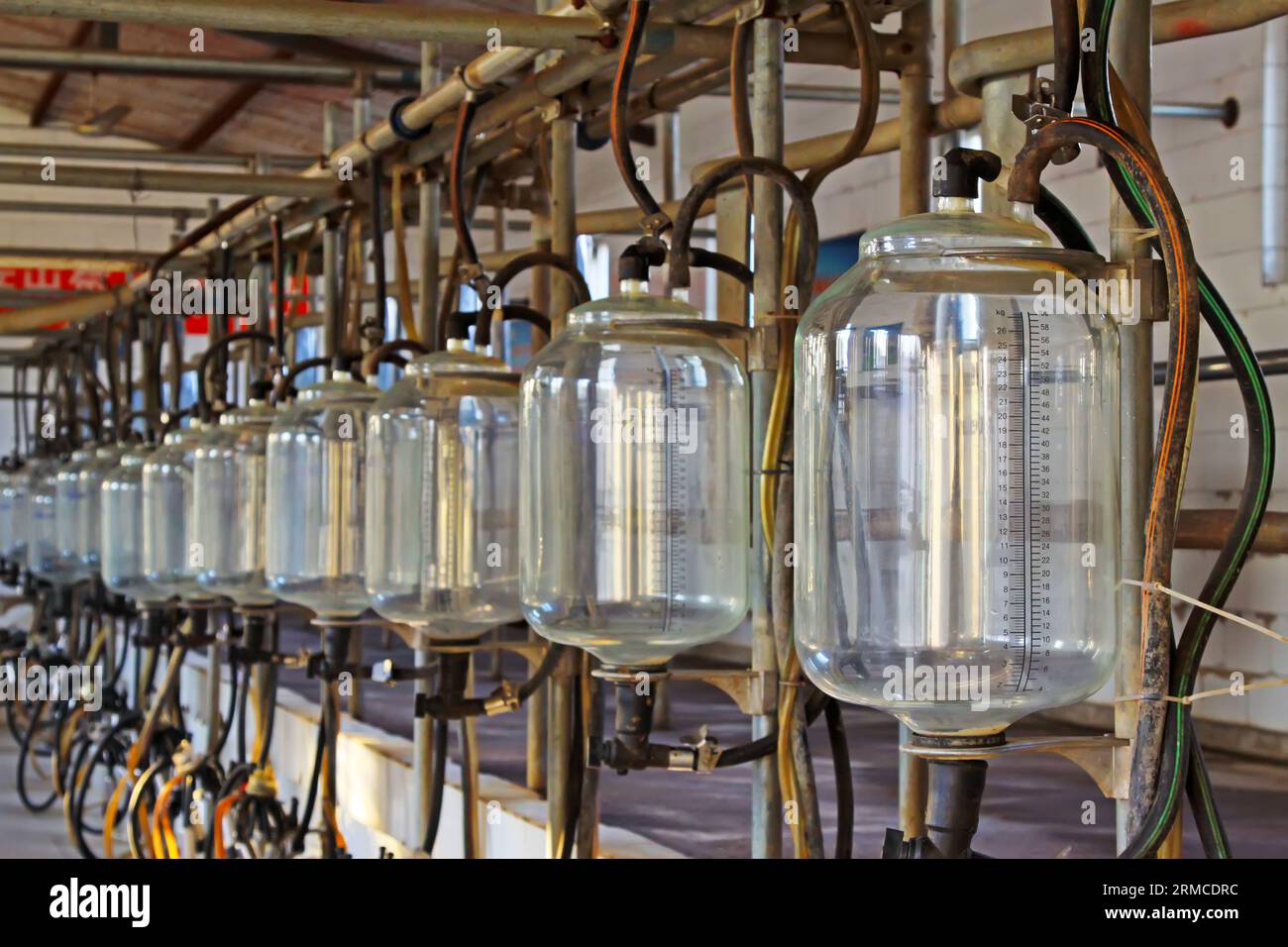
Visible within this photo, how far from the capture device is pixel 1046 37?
1340 mm

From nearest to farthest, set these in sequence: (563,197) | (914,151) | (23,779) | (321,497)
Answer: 1. (914,151)
2. (563,197)
3. (321,497)
4. (23,779)

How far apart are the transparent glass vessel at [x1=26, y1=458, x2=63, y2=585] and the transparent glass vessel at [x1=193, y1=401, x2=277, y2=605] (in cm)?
238

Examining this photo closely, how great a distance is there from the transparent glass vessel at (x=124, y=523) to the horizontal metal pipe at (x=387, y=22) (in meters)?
2.53

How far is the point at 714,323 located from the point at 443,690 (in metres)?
0.96

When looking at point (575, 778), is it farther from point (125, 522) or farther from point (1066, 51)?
point (125, 522)

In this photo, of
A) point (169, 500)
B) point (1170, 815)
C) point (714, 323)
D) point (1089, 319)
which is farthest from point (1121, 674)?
point (169, 500)

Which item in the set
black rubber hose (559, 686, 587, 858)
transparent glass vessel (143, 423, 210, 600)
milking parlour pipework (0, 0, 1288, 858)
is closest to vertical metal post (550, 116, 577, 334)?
milking parlour pipework (0, 0, 1288, 858)

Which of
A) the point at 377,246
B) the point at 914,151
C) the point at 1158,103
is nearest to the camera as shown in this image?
the point at 914,151

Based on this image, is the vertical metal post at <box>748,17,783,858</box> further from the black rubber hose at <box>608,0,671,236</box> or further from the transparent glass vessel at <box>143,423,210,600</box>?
the transparent glass vessel at <box>143,423,210,600</box>

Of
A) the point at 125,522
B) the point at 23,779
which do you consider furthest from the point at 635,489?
the point at 23,779

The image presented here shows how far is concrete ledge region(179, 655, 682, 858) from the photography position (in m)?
3.00

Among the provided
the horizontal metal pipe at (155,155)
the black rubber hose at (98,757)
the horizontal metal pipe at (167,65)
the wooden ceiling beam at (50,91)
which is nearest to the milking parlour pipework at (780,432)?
the horizontal metal pipe at (167,65)

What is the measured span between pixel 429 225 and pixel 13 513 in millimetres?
4402
